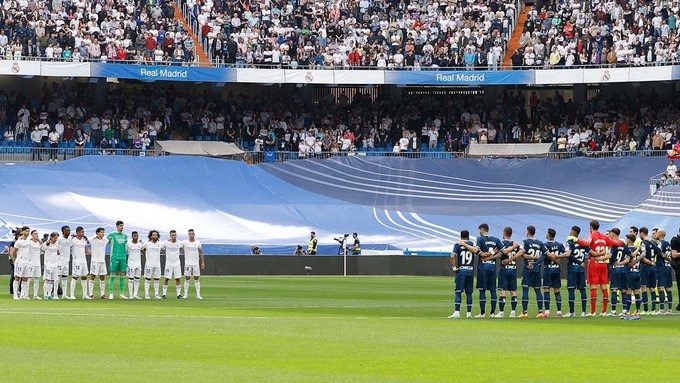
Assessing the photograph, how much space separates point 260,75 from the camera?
6462cm

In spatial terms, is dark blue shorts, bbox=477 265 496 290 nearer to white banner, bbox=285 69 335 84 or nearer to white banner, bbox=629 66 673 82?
white banner, bbox=629 66 673 82

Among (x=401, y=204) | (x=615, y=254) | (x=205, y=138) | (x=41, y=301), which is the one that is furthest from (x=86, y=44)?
(x=615, y=254)

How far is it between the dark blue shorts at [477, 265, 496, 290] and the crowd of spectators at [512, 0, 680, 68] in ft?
124

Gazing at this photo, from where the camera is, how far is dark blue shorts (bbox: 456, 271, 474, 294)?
2686 cm

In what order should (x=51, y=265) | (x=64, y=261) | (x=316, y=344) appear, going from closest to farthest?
(x=316, y=344) → (x=51, y=265) → (x=64, y=261)

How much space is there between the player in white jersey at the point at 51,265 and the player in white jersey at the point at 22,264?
1.68 ft

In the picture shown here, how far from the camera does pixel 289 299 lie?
34375 mm

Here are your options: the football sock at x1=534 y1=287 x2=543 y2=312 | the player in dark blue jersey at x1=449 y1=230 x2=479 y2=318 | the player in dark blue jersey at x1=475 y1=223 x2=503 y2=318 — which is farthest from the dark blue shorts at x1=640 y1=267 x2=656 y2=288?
the player in dark blue jersey at x1=449 y1=230 x2=479 y2=318

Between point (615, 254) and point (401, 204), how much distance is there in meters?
32.3

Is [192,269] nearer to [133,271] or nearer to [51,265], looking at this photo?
[133,271]

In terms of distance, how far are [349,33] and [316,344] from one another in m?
48.2

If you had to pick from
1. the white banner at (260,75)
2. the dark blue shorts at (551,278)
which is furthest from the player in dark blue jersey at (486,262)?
the white banner at (260,75)

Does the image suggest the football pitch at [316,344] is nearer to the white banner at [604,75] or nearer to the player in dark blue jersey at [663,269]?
the player in dark blue jersey at [663,269]

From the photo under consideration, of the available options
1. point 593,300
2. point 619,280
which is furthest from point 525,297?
point 619,280
